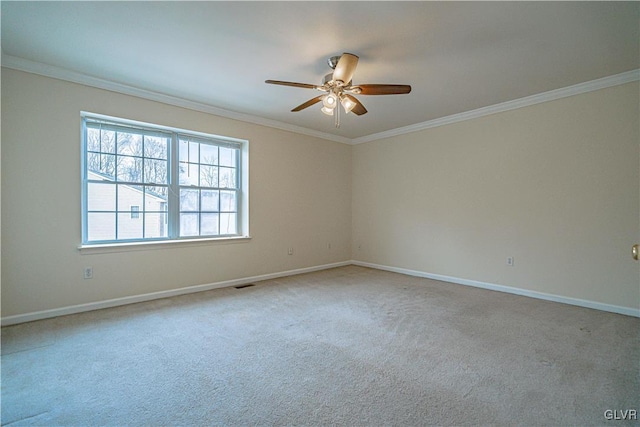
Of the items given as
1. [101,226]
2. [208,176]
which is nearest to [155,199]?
[101,226]

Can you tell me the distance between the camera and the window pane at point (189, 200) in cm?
423

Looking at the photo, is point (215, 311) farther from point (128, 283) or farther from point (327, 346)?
point (327, 346)

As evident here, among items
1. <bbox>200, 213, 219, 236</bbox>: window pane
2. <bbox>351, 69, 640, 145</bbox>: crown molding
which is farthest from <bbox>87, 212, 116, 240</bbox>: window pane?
<bbox>351, 69, 640, 145</bbox>: crown molding

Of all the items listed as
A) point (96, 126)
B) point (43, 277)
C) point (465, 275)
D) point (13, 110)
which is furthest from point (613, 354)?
point (13, 110)

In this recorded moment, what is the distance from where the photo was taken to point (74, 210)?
10.9 ft

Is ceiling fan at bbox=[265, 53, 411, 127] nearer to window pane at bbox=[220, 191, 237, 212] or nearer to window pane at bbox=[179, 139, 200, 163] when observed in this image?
window pane at bbox=[179, 139, 200, 163]

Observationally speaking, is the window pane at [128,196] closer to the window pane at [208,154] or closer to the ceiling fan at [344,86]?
the window pane at [208,154]

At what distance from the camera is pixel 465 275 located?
465cm

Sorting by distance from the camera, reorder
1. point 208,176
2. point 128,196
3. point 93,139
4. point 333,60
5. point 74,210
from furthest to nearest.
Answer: point 208,176, point 128,196, point 93,139, point 74,210, point 333,60

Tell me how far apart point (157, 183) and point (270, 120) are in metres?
2.00

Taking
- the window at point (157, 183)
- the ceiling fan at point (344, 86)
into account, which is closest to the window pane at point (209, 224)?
the window at point (157, 183)

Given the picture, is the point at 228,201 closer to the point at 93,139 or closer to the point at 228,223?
the point at 228,223

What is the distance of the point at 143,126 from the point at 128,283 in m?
1.97

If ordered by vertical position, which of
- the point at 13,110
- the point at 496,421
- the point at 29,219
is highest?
the point at 13,110
